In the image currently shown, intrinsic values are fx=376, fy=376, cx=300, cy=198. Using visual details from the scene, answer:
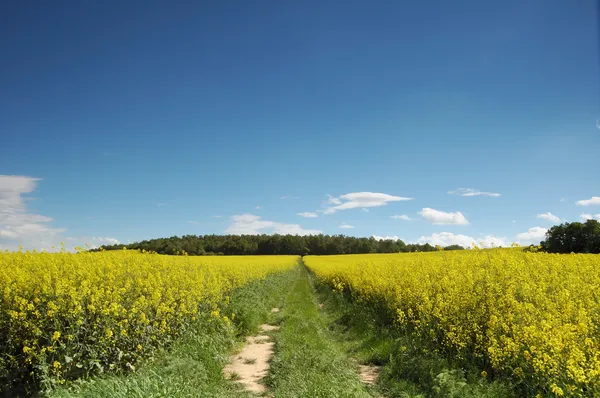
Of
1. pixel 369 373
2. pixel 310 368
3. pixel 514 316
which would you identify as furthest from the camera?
pixel 369 373

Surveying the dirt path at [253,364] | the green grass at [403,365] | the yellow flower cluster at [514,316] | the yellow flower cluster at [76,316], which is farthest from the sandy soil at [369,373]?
the yellow flower cluster at [76,316]

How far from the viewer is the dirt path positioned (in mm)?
8219

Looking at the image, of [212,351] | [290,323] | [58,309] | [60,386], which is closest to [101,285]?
[58,309]

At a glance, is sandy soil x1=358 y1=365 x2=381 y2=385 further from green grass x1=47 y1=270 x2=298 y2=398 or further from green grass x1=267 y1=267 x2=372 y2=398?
green grass x1=47 y1=270 x2=298 y2=398

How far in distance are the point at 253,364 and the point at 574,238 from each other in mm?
47687

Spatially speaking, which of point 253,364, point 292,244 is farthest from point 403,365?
point 292,244

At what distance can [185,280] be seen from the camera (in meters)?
12.0

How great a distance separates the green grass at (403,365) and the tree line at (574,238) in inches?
1448

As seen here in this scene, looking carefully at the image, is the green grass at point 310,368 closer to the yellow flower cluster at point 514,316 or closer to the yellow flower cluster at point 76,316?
the yellow flower cluster at point 514,316

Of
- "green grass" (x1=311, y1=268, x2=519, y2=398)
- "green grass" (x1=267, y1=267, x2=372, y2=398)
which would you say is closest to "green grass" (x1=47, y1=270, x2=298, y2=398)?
"green grass" (x1=267, y1=267, x2=372, y2=398)

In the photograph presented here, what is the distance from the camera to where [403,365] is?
27.4 ft

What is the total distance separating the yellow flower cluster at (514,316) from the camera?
5.55 meters

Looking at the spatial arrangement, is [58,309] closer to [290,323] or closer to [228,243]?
[290,323]

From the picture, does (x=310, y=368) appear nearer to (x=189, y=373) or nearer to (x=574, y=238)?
(x=189, y=373)
